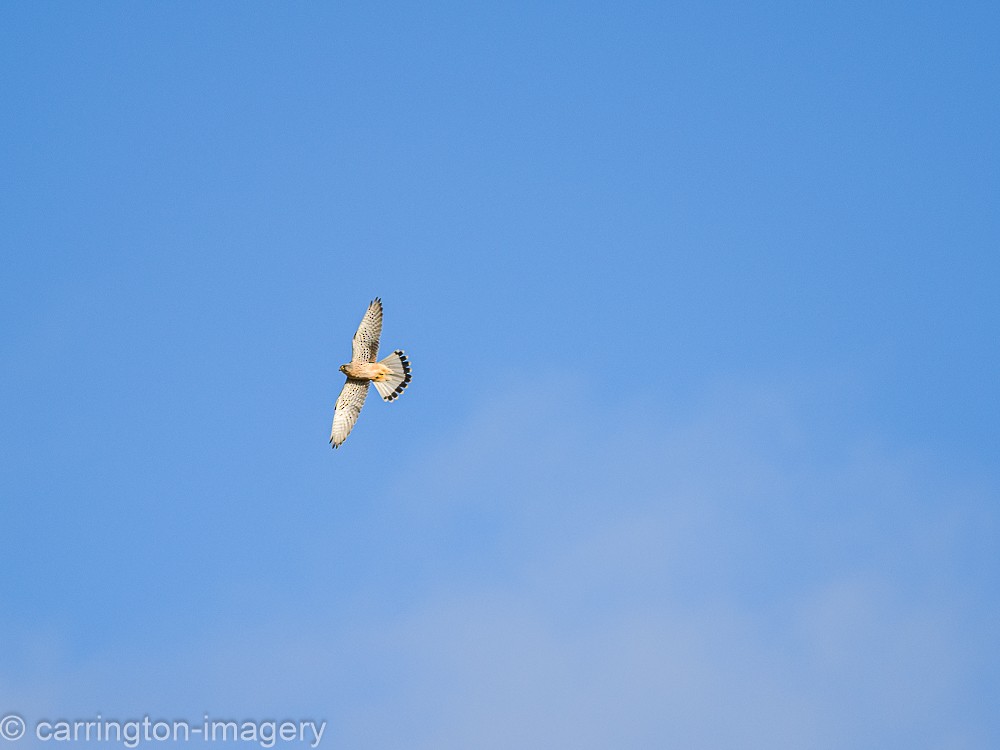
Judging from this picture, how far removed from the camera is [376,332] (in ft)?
137

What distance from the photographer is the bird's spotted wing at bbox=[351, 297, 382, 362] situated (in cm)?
4166

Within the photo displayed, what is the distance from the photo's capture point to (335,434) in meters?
43.0

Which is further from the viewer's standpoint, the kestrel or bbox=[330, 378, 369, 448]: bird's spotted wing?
bbox=[330, 378, 369, 448]: bird's spotted wing

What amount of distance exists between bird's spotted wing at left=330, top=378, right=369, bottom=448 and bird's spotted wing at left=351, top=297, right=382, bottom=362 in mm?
1087

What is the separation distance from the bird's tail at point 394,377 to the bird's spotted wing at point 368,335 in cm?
58

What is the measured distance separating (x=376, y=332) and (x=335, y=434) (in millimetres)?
3898

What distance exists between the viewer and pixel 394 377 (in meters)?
42.1

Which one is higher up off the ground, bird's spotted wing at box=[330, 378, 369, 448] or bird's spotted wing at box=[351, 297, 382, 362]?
bird's spotted wing at box=[351, 297, 382, 362]

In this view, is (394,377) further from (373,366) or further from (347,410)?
(347,410)

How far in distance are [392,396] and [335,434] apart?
2.57 meters

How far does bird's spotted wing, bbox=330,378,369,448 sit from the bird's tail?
739mm

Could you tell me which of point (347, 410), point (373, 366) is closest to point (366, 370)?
point (373, 366)

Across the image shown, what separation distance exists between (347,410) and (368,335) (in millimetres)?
2845

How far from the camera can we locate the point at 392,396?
4206 centimetres
